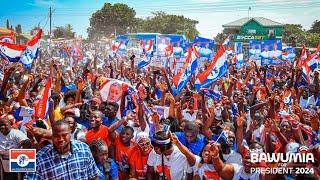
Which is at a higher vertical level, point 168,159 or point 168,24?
point 168,24

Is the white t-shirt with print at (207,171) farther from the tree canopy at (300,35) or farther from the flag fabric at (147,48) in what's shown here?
the tree canopy at (300,35)

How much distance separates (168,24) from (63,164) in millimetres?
65950

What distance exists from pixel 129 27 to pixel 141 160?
43131 millimetres

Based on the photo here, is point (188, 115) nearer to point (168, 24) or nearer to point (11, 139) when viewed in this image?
point (11, 139)

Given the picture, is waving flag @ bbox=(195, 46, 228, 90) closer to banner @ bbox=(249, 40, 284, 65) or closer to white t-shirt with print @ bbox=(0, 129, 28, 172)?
white t-shirt with print @ bbox=(0, 129, 28, 172)

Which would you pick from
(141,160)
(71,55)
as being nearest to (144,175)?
(141,160)

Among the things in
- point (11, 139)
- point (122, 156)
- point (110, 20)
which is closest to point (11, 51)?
point (11, 139)

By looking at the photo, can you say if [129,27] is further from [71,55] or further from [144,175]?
[144,175]

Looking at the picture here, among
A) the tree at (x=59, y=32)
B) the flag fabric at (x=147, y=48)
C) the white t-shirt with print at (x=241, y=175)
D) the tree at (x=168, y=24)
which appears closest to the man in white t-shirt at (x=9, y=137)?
the white t-shirt with print at (x=241, y=175)

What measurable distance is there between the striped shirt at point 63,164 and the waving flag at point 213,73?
4.82 meters

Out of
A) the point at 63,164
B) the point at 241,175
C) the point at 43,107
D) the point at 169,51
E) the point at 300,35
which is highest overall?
the point at 300,35

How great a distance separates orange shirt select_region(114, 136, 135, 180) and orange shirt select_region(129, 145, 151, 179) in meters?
0.11

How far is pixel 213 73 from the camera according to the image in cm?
871

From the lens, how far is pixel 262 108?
8.10m
